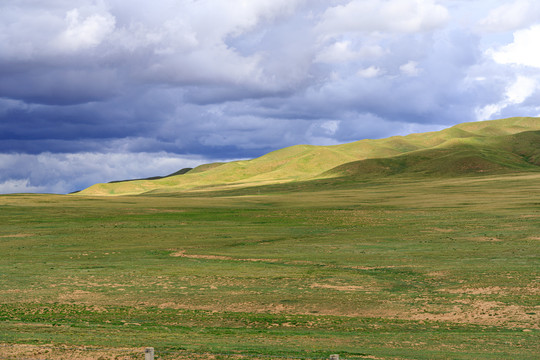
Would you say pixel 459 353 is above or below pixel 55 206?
below

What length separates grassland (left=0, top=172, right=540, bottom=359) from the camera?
86.4 feet

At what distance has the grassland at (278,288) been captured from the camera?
86.4ft

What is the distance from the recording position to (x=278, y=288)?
4203 centimetres

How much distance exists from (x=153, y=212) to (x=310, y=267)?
6551cm

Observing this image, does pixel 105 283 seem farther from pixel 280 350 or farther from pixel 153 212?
pixel 153 212

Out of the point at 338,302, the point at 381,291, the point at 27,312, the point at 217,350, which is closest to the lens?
the point at 217,350

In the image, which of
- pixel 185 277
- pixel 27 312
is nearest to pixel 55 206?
pixel 185 277

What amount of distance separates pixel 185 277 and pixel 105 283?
6382 mm

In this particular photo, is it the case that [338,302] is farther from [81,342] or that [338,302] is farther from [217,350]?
[81,342]

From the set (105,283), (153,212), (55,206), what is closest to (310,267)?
(105,283)

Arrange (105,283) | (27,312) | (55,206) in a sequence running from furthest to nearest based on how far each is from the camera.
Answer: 1. (55,206)
2. (105,283)
3. (27,312)

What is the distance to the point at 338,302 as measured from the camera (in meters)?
37.5

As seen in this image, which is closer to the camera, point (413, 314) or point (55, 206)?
point (413, 314)

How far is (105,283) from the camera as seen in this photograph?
44375 mm
